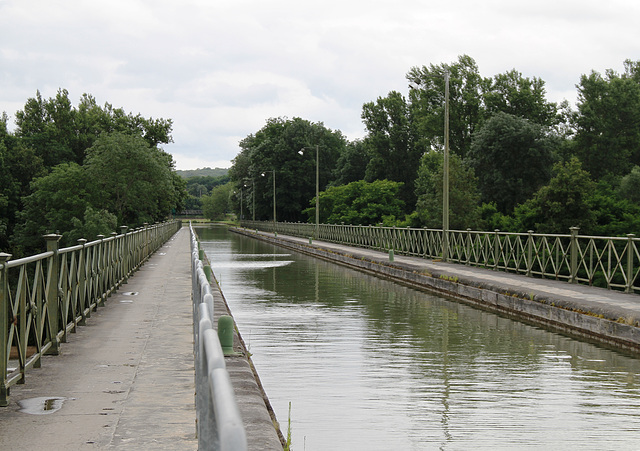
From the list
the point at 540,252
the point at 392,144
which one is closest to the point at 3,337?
the point at 540,252

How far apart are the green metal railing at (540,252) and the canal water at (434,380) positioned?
3.38 m

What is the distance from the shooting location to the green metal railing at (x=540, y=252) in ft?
55.0

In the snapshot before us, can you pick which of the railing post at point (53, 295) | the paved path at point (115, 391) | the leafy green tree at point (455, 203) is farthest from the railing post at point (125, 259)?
the leafy green tree at point (455, 203)

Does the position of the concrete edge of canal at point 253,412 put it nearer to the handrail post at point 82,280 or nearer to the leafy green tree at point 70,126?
the handrail post at point 82,280

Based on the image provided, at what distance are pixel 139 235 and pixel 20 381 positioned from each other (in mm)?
17604

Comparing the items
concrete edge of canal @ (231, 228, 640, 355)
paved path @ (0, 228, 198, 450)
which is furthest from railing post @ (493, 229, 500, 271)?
paved path @ (0, 228, 198, 450)

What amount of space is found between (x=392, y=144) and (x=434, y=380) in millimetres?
79127

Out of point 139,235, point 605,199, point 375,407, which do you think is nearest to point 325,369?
point 375,407

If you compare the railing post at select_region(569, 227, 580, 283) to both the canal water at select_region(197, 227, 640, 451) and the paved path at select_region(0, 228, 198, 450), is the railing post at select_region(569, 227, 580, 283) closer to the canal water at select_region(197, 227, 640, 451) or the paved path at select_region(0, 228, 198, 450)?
the canal water at select_region(197, 227, 640, 451)

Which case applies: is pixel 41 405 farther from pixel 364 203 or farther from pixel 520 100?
pixel 520 100

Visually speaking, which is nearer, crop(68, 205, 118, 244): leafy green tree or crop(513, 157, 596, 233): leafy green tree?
crop(513, 157, 596, 233): leafy green tree

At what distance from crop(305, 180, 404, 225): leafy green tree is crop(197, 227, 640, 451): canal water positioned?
49.0m

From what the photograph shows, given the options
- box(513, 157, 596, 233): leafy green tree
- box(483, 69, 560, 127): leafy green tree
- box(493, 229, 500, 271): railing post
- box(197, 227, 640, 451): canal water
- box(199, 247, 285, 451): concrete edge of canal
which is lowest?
box(197, 227, 640, 451): canal water

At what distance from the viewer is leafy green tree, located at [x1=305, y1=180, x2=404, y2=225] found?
66.2 metres
